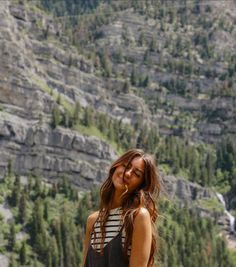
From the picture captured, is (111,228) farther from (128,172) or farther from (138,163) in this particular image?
(138,163)

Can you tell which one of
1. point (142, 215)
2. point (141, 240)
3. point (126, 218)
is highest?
point (142, 215)

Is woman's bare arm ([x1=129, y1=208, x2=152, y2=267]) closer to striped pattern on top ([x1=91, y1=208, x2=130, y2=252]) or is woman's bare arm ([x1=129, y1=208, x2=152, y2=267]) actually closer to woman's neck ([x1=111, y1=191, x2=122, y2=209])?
striped pattern on top ([x1=91, y1=208, x2=130, y2=252])

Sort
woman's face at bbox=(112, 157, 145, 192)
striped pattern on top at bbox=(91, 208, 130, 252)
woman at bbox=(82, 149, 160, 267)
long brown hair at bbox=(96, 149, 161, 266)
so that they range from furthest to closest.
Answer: woman's face at bbox=(112, 157, 145, 192)
striped pattern on top at bbox=(91, 208, 130, 252)
long brown hair at bbox=(96, 149, 161, 266)
woman at bbox=(82, 149, 160, 267)

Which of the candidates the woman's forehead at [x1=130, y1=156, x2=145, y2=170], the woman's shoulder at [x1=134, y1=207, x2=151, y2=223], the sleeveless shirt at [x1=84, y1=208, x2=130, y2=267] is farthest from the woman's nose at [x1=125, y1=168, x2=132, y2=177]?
Result: the woman's shoulder at [x1=134, y1=207, x2=151, y2=223]

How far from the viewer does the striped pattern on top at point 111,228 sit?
12.6 metres

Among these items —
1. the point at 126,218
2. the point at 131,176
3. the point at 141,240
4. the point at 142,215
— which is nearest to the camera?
the point at 141,240

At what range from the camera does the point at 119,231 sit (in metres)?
12.5

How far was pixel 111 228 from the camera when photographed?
12719 millimetres

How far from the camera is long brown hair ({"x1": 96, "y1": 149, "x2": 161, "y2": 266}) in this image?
1248 centimetres

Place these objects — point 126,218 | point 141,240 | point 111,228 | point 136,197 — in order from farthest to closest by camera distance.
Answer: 1. point 136,197
2. point 111,228
3. point 126,218
4. point 141,240

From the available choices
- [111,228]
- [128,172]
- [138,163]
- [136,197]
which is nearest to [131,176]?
[128,172]

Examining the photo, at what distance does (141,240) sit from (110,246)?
24.8 inches

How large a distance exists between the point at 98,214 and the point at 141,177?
1.08 m

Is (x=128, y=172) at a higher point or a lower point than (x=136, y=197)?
higher
